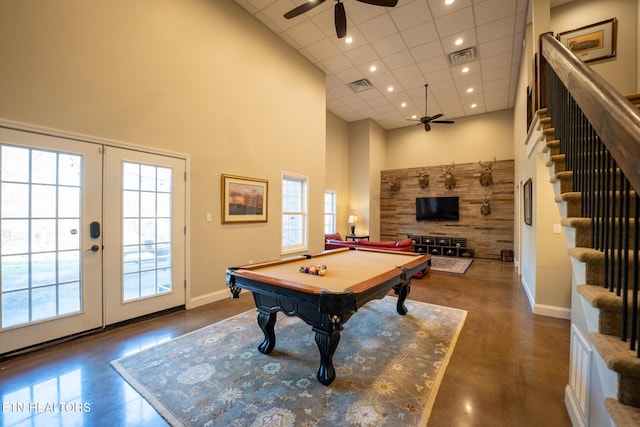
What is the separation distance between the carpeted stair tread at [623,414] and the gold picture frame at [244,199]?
4.15 metres

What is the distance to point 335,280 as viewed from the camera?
233cm

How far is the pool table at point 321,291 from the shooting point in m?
1.87

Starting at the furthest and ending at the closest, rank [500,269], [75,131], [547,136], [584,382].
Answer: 1. [500,269]
2. [75,131]
3. [547,136]
4. [584,382]

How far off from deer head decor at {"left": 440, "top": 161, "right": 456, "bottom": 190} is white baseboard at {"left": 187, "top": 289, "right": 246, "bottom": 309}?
746cm

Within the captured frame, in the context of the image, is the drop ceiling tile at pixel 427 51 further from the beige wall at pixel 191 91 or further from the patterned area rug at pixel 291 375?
the patterned area rug at pixel 291 375

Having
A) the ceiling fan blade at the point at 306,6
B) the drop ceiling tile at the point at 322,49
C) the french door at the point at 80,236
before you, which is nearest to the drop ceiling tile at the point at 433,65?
the drop ceiling tile at the point at 322,49

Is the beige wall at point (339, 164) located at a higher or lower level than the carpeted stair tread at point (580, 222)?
higher

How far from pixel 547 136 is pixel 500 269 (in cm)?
504

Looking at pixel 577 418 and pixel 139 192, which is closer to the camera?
pixel 577 418

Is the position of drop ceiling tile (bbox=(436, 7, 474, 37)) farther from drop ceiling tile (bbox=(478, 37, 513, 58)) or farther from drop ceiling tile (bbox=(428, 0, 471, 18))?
drop ceiling tile (bbox=(478, 37, 513, 58))

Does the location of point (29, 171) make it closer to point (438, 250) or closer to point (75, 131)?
point (75, 131)

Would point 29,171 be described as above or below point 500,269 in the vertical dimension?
above

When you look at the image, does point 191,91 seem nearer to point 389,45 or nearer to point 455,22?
point 389,45

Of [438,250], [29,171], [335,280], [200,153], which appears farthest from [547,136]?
[438,250]
